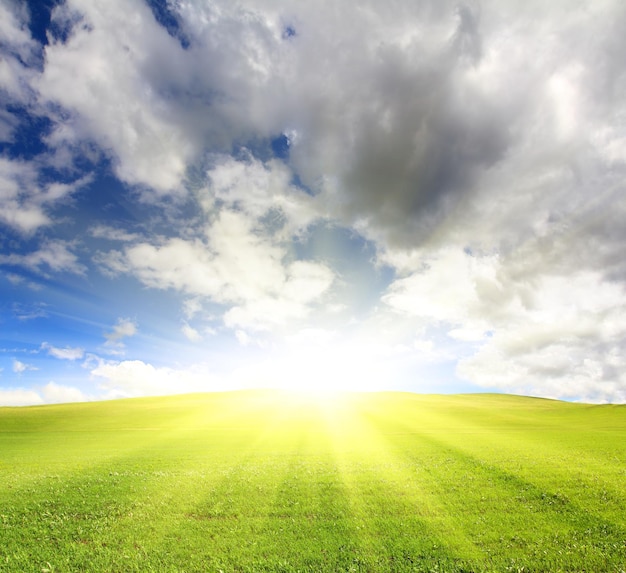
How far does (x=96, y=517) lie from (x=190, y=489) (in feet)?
18.7

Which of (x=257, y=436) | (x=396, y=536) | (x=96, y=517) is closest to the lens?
(x=396, y=536)

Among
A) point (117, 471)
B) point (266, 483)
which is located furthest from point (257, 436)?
point (266, 483)

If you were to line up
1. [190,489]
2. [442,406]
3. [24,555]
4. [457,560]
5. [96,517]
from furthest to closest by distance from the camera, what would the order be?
[442,406]
[190,489]
[96,517]
[24,555]
[457,560]

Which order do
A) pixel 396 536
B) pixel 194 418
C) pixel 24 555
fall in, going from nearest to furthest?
pixel 24 555 < pixel 396 536 < pixel 194 418

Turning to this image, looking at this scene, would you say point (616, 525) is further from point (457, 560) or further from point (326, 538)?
point (326, 538)

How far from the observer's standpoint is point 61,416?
82625 millimetres

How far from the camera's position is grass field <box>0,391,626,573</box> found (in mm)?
13508

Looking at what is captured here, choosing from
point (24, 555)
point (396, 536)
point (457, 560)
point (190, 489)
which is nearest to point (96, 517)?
point (24, 555)

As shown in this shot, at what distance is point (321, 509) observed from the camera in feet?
60.0

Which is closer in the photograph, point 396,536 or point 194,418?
point 396,536

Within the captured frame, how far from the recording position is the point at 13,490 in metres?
22.4

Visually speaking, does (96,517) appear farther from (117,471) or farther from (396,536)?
(396,536)

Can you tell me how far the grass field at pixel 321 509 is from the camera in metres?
13.5

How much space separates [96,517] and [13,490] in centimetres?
985
